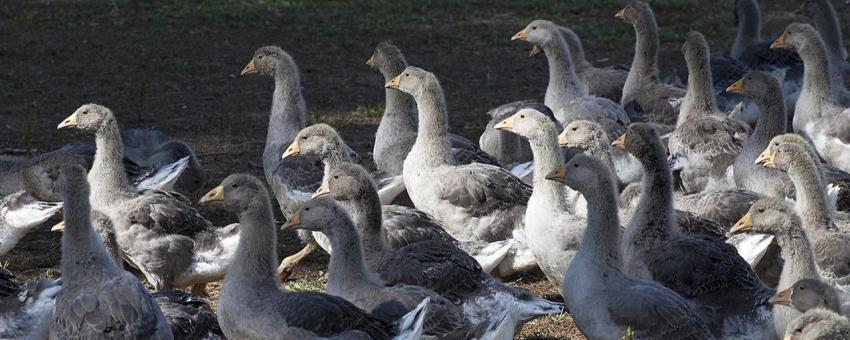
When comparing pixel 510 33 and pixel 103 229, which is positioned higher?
pixel 103 229

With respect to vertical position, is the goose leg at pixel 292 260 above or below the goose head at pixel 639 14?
below

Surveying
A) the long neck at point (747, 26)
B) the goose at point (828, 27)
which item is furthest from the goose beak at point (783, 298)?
the long neck at point (747, 26)

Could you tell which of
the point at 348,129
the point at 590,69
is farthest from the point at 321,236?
the point at 590,69

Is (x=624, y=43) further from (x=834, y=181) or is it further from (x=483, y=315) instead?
(x=483, y=315)

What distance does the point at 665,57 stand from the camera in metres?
17.5

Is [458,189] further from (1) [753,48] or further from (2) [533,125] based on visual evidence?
(1) [753,48]

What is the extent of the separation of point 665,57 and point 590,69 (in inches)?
124

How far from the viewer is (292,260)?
10148mm

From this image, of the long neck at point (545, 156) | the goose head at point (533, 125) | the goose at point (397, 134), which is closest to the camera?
the long neck at point (545, 156)

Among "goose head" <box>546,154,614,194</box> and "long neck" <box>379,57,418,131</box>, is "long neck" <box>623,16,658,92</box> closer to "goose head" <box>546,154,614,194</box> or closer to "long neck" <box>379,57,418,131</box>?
"long neck" <box>379,57,418,131</box>

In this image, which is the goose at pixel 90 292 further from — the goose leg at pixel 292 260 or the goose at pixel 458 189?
the goose at pixel 458 189

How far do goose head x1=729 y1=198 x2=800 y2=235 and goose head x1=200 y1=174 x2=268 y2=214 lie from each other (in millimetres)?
2979

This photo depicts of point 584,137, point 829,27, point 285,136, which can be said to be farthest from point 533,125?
point 829,27

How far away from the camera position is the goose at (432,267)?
8289mm
